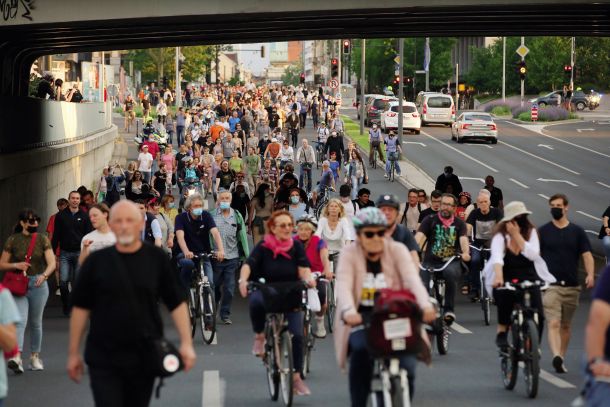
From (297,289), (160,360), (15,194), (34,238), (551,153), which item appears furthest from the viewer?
(551,153)

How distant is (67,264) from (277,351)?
25.0 ft

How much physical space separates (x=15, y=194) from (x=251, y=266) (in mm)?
14197

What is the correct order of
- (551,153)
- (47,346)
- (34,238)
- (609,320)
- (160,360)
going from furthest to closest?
(551,153)
(47,346)
(34,238)
(160,360)
(609,320)

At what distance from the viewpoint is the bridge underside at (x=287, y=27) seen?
81.4 ft

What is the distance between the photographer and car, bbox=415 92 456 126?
7344 cm

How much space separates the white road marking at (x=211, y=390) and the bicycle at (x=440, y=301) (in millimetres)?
2406

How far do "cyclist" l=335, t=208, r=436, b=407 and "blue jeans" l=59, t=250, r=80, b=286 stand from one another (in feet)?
34.6

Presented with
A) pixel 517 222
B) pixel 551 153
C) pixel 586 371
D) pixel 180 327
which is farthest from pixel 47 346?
pixel 551 153

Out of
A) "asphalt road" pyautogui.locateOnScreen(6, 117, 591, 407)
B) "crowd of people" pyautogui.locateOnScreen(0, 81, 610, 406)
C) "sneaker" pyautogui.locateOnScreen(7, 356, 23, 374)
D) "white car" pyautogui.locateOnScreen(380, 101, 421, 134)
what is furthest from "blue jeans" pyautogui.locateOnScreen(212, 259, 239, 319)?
"white car" pyautogui.locateOnScreen(380, 101, 421, 134)

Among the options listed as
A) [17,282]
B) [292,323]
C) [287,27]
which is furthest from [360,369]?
[287,27]

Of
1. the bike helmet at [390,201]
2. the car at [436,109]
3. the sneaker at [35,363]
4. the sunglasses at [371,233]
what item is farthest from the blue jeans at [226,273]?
the car at [436,109]

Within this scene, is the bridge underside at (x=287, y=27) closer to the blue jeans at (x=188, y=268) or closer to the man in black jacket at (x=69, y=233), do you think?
the man in black jacket at (x=69, y=233)

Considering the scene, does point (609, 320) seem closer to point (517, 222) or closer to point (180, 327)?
point (180, 327)

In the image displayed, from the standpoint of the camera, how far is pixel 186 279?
17203 mm
